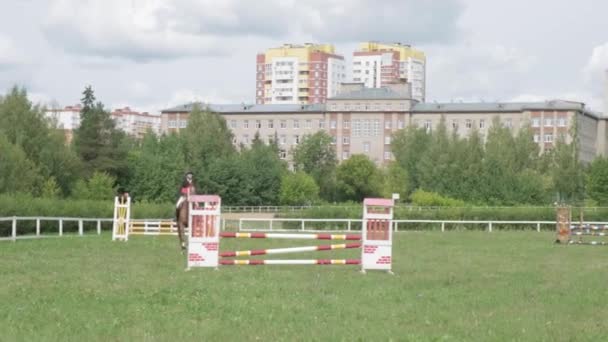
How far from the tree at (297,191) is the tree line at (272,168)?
121mm

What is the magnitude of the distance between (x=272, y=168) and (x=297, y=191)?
4259 millimetres

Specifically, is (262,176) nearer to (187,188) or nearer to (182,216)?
(182,216)

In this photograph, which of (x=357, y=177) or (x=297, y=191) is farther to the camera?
(x=357, y=177)

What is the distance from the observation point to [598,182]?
→ 11375 centimetres

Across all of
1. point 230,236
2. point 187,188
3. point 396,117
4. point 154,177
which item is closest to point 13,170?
point 154,177

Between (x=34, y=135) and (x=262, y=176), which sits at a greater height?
(x=34, y=135)

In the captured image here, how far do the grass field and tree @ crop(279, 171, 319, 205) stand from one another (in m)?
100

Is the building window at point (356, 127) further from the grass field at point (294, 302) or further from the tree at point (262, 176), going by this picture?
the grass field at point (294, 302)

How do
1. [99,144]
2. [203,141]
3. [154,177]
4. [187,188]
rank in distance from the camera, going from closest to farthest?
1. [187,188]
2. [99,144]
3. [154,177]
4. [203,141]

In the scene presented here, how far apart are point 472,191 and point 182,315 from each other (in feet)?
335

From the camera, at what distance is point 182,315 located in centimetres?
1223

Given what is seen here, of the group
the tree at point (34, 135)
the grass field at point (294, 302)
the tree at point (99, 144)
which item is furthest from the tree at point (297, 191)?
the grass field at point (294, 302)

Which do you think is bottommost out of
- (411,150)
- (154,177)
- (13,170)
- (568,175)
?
(13,170)

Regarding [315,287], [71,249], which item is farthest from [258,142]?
[315,287]
